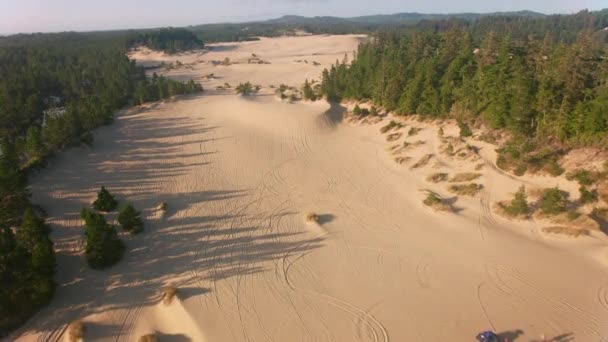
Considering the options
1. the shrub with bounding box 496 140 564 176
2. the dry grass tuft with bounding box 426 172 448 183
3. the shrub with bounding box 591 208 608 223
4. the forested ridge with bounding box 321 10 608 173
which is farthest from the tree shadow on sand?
the forested ridge with bounding box 321 10 608 173

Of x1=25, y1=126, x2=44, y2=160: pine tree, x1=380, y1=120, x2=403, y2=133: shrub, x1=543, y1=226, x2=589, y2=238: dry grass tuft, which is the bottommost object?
x1=543, y1=226, x2=589, y2=238: dry grass tuft

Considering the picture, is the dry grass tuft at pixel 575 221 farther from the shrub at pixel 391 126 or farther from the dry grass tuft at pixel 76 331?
the dry grass tuft at pixel 76 331

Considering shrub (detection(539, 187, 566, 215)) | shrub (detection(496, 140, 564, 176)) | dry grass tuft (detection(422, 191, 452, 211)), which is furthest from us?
shrub (detection(496, 140, 564, 176))

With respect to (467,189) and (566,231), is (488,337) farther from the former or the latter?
(467,189)

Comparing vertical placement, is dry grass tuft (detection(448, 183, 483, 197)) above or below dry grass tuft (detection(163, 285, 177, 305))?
above

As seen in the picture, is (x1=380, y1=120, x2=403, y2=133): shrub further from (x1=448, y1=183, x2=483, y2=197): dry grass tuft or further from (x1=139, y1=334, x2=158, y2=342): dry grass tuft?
(x1=139, y1=334, x2=158, y2=342): dry grass tuft

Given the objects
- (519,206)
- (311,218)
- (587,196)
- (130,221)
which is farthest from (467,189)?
(130,221)

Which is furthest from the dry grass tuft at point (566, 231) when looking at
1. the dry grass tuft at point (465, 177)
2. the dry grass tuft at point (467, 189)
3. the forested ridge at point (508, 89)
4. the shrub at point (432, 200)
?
the dry grass tuft at point (465, 177)

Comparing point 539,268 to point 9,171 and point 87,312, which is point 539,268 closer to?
point 87,312
